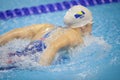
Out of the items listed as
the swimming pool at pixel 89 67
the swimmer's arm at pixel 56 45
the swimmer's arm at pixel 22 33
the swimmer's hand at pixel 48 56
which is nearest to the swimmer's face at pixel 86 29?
the swimming pool at pixel 89 67

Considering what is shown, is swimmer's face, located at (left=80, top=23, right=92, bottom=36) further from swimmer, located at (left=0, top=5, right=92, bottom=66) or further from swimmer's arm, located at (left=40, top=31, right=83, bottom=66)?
swimmer's arm, located at (left=40, top=31, right=83, bottom=66)

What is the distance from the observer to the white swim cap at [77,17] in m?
3.50

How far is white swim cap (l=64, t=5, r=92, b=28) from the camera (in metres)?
3.50

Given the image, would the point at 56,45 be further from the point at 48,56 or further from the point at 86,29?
the point at 86,29

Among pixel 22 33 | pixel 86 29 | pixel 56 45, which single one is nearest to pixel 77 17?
pixel 86 29

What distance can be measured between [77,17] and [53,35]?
451mm

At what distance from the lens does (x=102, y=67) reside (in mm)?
Result: 3447

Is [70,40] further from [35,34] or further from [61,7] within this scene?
[61,7]

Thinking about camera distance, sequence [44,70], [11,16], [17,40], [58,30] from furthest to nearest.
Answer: [11,16] < [17,40] < [58,30] < [44,70]

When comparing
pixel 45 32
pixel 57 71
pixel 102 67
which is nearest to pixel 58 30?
pixel 45 32

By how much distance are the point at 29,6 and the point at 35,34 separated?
2.12 meters

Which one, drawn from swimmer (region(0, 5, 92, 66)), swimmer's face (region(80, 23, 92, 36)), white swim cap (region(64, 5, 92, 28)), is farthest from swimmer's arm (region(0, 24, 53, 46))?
swimmer's face (region(80, 23, 92, 36))

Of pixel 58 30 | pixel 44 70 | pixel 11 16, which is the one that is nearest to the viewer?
pixel 44 70

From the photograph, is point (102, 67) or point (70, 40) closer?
point (70, 40)
